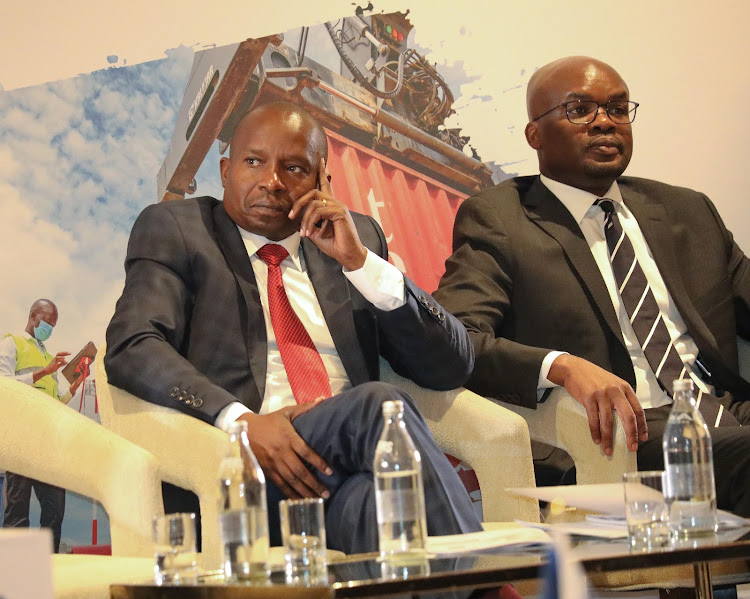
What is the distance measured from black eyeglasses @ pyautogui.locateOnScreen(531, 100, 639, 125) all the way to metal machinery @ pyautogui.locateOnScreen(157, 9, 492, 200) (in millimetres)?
863

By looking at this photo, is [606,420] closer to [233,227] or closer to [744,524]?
[744,524]

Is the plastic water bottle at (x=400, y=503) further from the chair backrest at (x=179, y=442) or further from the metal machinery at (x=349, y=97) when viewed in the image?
the metal machinery at (x=349, y=97)

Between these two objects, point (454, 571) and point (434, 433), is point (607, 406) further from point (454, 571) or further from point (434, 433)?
point (454, 571)

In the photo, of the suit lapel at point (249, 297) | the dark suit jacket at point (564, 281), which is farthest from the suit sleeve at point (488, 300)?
the suit lapel at point (249, 297)

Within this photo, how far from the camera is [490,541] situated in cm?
145

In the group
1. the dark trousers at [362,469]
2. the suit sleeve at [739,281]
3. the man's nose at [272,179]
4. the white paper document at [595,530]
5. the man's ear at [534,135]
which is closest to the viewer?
the white paper document at [595,530]

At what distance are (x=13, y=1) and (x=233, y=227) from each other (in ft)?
6.82

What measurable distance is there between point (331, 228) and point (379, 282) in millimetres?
206

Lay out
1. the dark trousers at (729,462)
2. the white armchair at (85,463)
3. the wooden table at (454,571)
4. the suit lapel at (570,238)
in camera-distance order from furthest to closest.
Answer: the suit lapel at (570,238), the dark trousers at (729,462), the white armchair at (85,463), the wooden table at (454,571)

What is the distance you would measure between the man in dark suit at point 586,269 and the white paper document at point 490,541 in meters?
0.95

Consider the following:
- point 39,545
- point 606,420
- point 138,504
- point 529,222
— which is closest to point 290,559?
Result: point 39,545

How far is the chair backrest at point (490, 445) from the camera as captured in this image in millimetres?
2207

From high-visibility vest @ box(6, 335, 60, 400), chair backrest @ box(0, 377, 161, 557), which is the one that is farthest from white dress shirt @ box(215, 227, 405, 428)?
high-visibility vest @ box(6, 335, 60, 400)

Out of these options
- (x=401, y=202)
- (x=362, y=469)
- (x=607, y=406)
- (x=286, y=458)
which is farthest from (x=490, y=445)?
(x=401, y=202)
